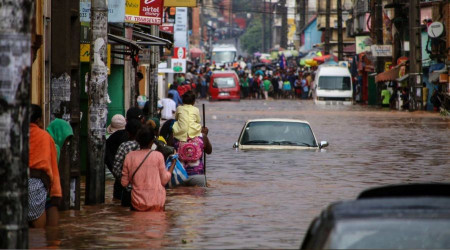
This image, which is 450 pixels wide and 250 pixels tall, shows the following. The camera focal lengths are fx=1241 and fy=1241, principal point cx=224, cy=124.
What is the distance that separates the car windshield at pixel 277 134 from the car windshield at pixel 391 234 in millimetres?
17491

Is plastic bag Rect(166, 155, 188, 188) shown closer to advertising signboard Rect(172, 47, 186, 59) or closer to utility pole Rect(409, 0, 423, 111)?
advertising signboard Rect(172, 47, 186, 59)

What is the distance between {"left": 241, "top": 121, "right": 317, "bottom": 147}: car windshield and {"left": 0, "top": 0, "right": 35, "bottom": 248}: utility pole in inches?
603

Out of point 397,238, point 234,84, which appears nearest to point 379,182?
point 397,238

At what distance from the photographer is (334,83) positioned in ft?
229

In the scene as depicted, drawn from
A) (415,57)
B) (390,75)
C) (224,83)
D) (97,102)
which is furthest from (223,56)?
(97,102)

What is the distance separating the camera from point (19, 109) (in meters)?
8.23

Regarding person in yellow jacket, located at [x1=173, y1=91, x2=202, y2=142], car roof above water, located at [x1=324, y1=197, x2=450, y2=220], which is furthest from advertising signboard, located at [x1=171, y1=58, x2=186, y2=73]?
car roof above water, located at [x1=324, y1=197, x2=450, y2=220]

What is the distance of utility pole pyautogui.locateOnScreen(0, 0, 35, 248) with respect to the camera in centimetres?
816

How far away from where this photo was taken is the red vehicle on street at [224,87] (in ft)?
253

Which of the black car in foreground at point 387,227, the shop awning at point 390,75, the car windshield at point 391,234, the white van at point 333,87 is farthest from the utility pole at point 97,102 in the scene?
the white van at point 333,87

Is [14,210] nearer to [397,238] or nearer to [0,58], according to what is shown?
[0,58]

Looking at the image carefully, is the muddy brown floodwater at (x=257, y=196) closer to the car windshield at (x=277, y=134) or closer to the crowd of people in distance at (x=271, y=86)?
the car windshield at (x=277, y=134)

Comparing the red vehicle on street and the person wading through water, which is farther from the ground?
the red vehicle on street

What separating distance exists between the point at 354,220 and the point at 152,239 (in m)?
6.40
